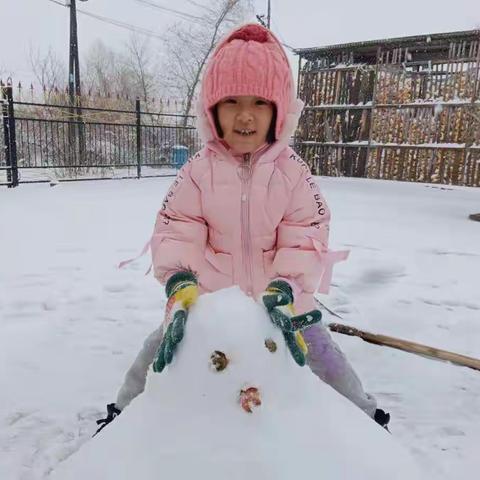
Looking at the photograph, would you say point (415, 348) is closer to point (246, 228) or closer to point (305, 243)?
point (305, 243)

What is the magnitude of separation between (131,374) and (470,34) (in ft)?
36.5

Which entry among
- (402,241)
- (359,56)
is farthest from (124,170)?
(402,241)

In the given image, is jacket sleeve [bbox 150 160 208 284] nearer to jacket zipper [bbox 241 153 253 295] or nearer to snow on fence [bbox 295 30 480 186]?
Result: jacket zipper [bbox 241 153 253 295]

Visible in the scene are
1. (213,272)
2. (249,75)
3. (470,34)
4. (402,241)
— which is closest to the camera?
(249,75)

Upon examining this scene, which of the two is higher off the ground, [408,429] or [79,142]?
[79,142]

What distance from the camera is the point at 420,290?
11.2 ft

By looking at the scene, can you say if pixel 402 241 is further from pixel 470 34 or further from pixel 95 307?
pixel 470 34

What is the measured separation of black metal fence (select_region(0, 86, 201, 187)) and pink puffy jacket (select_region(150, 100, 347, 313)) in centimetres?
856

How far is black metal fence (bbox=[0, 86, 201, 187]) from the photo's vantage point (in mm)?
10353

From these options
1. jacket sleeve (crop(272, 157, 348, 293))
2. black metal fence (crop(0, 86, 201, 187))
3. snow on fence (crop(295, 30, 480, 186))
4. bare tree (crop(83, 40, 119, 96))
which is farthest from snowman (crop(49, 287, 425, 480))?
bare tree (crop(83, 40, 119, 96))

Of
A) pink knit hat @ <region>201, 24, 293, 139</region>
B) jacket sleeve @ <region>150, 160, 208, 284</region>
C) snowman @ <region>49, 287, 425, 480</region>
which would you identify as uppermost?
pink knit hat @ <region>201, 24, 293, 139</region>

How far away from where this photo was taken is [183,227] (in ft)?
5.10

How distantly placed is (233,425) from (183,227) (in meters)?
0.84

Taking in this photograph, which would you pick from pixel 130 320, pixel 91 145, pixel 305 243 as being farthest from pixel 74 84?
pixel 305 243
